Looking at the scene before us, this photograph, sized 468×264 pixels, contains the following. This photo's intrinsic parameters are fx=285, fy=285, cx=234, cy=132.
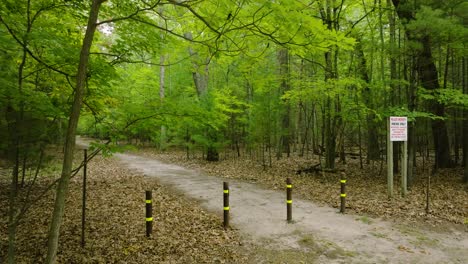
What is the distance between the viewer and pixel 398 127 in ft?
30.0

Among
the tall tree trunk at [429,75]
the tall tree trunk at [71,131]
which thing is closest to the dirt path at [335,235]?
the tall tree trunk at [71,131]

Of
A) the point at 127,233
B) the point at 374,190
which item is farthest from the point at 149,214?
the point at 374,190

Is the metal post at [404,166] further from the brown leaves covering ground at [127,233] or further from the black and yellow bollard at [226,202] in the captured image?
the brown leaves covering ground at [127,233]

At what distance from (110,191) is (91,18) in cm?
853

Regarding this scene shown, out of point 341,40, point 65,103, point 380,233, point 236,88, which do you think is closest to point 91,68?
point 65,103

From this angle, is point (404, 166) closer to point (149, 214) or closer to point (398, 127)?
point (398, 127)

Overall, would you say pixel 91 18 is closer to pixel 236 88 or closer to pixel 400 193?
pixel 400 193

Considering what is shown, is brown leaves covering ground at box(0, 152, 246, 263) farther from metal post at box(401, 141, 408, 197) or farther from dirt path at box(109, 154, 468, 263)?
metal post at box(401, 141, 408, 197)

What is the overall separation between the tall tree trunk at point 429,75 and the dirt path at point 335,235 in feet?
21.0

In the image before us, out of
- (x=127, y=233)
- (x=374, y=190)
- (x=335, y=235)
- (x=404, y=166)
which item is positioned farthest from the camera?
(x=374, y=190)

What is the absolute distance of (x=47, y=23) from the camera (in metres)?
4.92

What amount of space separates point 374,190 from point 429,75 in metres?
5.91

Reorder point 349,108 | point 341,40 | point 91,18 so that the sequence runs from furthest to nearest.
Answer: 1. point 349,108
2. point 341,40
3. point 91,18

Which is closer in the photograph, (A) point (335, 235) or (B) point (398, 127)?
(A) point (335, 235)
